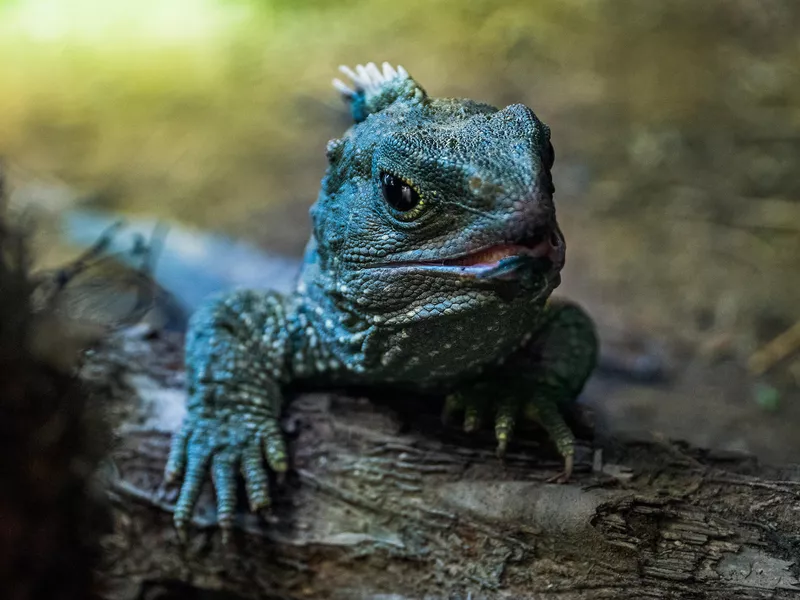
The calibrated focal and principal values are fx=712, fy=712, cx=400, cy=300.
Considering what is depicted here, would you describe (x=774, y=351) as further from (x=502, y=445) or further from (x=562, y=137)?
(x=502, y=445)

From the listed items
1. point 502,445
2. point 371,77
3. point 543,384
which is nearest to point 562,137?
point 371,77

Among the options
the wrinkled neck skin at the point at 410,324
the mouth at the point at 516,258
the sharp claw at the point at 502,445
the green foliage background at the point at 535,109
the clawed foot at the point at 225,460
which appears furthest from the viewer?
the green foliage background at the point at 535,109

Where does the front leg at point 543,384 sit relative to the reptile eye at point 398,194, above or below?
below

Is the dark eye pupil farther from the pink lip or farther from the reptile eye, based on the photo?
the pink lip

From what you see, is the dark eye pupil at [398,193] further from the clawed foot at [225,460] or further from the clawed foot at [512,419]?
the clawed foot at [225,460]

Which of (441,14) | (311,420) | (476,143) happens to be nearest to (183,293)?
(311,420)

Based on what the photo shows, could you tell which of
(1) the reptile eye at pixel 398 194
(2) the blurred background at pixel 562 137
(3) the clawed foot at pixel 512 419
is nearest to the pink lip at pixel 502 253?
(1) the reptile eye at pixel 398 194

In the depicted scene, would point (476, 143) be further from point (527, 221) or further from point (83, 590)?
point (83, 590)
